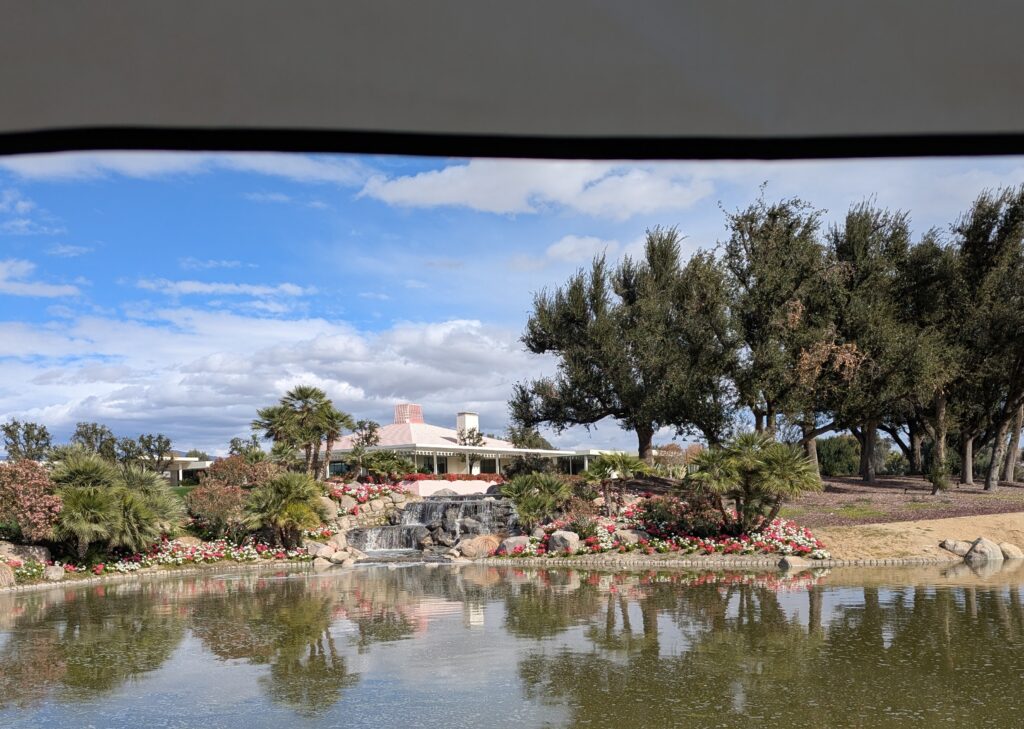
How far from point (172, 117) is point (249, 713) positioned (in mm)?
7228

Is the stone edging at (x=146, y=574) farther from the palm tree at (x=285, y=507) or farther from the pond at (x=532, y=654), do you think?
the palm tree at (x=285, y=507)

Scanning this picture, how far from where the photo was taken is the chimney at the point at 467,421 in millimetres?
44806

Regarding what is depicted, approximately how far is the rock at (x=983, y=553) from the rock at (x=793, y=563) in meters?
3.51

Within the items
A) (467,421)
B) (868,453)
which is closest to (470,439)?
(467,421)

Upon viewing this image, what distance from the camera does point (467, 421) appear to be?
148 ft

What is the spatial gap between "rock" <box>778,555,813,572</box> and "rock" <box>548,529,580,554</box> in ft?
15.8

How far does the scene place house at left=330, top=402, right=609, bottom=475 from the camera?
39.5 m

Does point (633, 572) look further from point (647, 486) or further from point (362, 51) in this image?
point (362, 51)

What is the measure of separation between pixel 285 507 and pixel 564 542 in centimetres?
715

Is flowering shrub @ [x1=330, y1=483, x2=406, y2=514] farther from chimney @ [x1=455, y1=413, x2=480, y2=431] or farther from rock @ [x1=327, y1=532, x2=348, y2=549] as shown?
chimney @ [x1=455, y1=413, x2=480, y2=431]

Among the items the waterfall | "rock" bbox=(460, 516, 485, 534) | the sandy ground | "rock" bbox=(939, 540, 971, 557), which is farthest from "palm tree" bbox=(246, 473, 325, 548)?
"rock" bbox=(939, 540, 971, 557)

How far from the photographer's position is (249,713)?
7699 mm

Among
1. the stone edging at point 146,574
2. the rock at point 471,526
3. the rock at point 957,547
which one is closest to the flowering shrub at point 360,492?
the rock at point 471,526

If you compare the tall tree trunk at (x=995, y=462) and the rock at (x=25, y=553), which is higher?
the tall tree trunk at (x=995, y=462)
